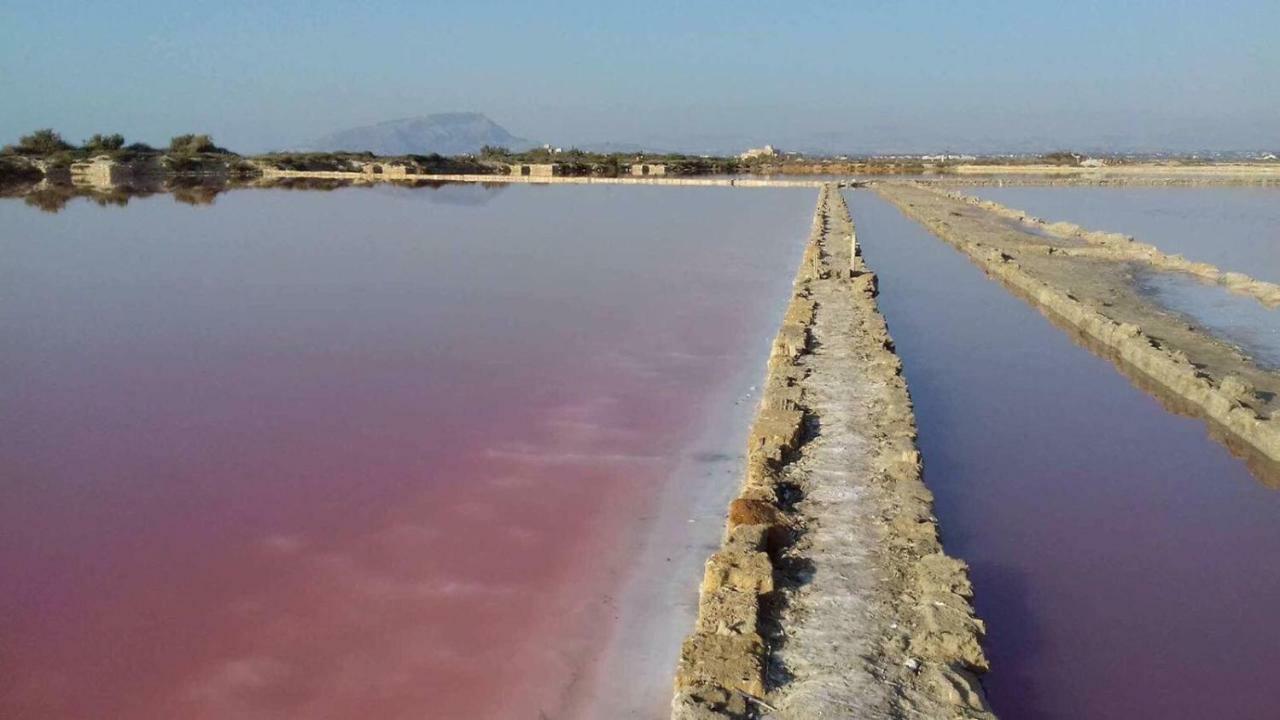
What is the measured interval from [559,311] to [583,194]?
20.3m

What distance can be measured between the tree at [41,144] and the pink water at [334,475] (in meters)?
35.3

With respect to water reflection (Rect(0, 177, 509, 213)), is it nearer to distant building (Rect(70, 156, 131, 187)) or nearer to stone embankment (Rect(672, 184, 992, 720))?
distant building (Rect(70, 156, 131, 187))

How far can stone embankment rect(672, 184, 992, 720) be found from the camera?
9.54 ft

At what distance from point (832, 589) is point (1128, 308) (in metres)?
7.83

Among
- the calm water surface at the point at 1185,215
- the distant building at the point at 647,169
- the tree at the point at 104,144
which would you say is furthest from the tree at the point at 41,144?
the calm water surface at the point at 1185,215

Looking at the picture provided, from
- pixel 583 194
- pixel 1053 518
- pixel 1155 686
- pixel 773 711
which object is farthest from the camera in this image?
pixel 583 194

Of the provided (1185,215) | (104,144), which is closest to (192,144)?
(104,144)

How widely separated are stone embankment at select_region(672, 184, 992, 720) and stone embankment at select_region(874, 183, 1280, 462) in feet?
7.41

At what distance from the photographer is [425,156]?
49531 millimetres

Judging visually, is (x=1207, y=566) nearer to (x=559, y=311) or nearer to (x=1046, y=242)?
(x=559, y=311)

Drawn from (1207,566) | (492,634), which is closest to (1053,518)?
(1207,566)

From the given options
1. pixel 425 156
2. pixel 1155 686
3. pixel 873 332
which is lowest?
pixel 1155 686

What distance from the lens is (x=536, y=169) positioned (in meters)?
46.0

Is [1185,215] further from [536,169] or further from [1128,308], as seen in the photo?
[536,169]
